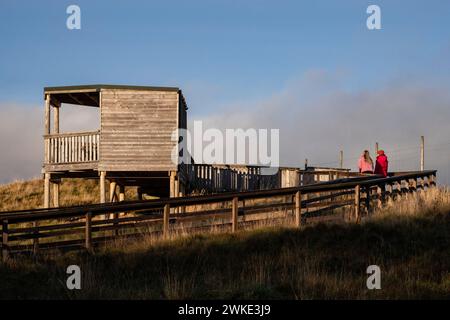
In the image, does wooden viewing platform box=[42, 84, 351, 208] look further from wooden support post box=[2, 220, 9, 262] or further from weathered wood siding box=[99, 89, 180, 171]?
wooden support post box=[2, 220, 9, 262]

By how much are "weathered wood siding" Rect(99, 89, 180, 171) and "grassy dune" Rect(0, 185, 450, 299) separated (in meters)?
12.6

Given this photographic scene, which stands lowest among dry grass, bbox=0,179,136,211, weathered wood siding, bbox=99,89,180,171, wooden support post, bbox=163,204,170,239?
dry grass, bbox=0,179,136,211

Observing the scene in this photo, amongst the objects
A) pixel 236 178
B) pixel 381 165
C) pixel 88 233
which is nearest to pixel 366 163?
pixel 381 165

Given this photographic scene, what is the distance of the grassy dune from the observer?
40.6 ft

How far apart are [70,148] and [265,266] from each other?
691 inches

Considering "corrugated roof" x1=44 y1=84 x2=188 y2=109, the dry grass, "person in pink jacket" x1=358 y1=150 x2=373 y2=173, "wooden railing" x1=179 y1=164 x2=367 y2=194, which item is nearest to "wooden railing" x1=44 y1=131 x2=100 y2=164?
"corrugated roof" x1=44 y1=84 x2=188 y2=109

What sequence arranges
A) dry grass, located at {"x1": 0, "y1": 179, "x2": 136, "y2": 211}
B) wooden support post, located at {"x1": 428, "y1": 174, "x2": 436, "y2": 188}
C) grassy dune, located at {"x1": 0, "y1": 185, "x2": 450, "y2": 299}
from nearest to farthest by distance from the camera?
1. grassy dune, located at {"x1": 0, "y1": 185, "x2": 450, "y2": 299}
2. wooden support post, located at {"x1": 428, "y1": 174, "x2": 436, "y2": 188}
3. dry grass, located at {"x1": 0, "y1": 179, "x2": 136, "y2": 211}

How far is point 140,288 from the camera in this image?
42.3ft

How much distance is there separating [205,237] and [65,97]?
1624cm

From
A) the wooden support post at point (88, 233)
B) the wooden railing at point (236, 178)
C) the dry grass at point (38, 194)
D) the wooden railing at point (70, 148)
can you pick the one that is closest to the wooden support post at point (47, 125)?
the wooden railing at point (70, 148)

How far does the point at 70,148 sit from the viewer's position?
2994 cm

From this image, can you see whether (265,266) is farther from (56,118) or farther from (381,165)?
(56,118)
